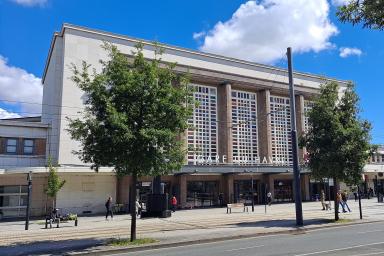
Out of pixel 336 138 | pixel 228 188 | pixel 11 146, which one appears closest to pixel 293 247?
pixel 336 138

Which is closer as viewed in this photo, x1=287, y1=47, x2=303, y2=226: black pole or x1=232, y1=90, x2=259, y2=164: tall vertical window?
x1=287, y1=47, x2=303, y2=226: black pole

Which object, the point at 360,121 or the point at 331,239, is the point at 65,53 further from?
the point at 331,239

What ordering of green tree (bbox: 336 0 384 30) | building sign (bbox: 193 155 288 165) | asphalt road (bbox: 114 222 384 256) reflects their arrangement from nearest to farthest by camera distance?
1. green tree (bbox: 336 0 384 30)
2. asphalt road (bbox: 114 222 384 256)
3. building sign (bbox: 193 155 288 165)

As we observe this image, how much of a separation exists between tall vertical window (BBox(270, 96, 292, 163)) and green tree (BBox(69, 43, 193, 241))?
109 ft

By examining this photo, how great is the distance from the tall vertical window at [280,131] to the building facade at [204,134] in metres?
0.12

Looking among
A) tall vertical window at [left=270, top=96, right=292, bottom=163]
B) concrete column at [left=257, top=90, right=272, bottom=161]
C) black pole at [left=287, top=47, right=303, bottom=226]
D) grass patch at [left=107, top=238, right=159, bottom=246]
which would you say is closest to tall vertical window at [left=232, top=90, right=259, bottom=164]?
concrete column at [left=257, top=90, right=272, bottom=161]

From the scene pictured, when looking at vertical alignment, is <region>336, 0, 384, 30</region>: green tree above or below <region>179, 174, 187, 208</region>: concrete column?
above

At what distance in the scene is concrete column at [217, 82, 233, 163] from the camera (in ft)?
143

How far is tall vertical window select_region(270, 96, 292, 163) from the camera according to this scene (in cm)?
4800

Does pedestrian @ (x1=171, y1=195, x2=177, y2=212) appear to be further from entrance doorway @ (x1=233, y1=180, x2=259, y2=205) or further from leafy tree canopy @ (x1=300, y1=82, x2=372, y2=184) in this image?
leafy tree canopy @ (x1=300, y1=82, x2=372, y2=184)

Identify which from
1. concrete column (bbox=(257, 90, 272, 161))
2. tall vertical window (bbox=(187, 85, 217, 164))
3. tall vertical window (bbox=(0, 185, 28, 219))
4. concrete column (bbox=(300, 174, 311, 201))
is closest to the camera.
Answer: tall vertical window (bbox=(0, 185, 28, 219))

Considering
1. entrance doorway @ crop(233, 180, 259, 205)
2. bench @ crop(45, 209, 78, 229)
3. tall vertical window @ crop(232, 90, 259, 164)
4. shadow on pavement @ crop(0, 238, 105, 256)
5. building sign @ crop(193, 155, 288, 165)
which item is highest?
tall vertical window @ crop(232, 90, 259, 164)

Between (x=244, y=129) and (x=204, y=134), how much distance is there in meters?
5.40

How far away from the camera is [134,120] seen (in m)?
15.5
